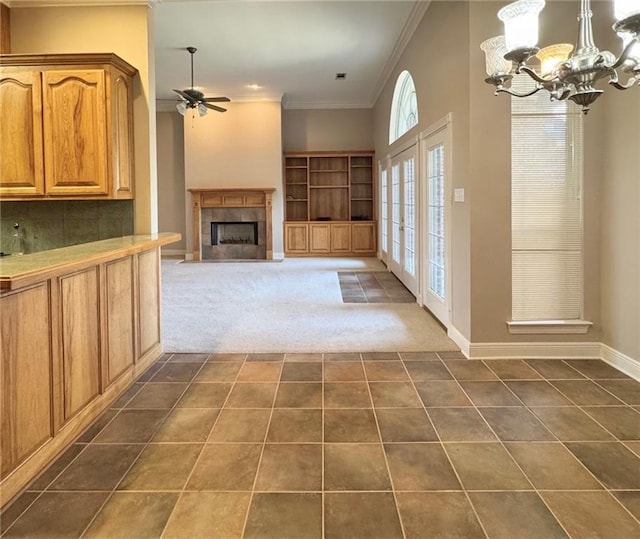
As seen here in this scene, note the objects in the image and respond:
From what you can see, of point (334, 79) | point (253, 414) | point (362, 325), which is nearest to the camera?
point (253, 414)

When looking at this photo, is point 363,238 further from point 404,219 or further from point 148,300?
point 148,300

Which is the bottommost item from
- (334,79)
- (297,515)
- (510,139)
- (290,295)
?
(297,515)

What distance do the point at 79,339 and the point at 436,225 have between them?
11.5 ft

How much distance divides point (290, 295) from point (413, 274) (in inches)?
64.3

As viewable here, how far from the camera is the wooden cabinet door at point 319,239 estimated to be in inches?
416

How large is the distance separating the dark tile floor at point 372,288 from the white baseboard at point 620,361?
7.91 ft

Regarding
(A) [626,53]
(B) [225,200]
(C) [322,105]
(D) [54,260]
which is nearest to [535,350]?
(A) [626,53]

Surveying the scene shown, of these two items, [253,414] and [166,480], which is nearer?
[166,480]

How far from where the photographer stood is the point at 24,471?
6.39 ft

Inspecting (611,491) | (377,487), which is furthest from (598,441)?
(377,487)

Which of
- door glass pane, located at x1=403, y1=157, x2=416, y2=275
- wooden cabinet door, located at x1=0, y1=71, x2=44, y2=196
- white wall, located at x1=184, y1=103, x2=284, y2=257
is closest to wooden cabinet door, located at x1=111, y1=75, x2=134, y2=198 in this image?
wooden cabinet door, located at x1=0, y1=71, x2=44, y2=196

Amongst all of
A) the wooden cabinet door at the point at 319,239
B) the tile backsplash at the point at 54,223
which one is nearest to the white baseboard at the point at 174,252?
the wooden cabinet door at the point at 319,239

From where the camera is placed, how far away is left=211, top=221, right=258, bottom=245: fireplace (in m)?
10.5

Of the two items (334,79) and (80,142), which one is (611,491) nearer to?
(80,142)
